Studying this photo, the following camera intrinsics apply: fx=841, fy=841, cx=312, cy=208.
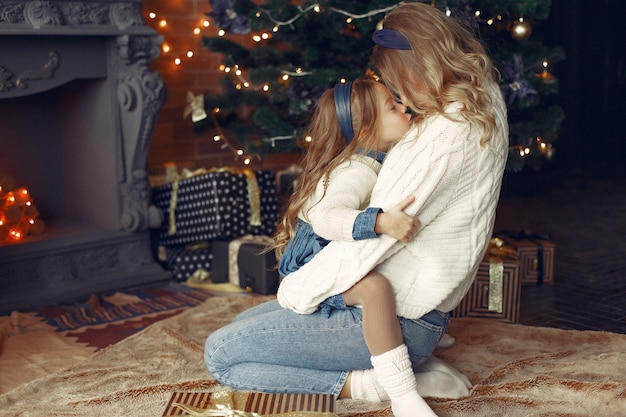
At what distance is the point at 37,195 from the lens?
14.3ft

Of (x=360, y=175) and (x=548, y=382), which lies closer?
(x=360, y=175)

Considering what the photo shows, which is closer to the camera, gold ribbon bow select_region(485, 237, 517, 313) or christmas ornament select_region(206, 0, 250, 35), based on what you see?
gold ribbon bow select_region(485, 237, 517, 313)

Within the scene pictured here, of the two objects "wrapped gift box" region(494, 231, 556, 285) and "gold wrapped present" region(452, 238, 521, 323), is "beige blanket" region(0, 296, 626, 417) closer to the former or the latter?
"gold wrapped present" region(452, 238, 521, 323)

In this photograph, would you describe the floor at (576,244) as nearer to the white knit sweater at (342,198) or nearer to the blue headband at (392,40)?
the white knit sweater at (342,198)

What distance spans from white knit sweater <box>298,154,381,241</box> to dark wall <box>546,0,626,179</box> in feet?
18.7

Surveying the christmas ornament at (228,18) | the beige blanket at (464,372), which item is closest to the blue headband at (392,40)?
the beige blanket at (464,372)

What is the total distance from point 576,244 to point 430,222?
3.07m

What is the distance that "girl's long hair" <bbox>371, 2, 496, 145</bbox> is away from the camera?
2.21 m

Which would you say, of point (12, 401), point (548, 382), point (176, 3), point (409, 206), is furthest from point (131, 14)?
point (548, 382)

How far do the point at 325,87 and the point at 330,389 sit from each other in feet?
6.05

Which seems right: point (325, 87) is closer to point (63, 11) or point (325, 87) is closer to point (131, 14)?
point (131, 14)

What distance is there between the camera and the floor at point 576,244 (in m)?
3.70

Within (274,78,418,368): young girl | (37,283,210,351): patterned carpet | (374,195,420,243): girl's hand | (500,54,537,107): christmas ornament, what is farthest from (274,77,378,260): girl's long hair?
(500,54,537,107): christmas ornament

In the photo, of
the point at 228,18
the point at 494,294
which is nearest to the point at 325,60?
the point at 228,18
